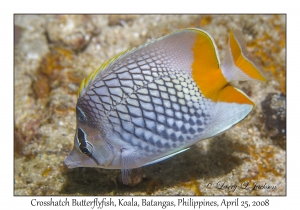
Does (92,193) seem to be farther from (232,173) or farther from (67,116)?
(232,173)

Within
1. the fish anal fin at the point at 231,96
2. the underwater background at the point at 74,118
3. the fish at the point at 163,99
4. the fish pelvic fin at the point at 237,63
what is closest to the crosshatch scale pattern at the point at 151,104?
the fish at the point at 163,99

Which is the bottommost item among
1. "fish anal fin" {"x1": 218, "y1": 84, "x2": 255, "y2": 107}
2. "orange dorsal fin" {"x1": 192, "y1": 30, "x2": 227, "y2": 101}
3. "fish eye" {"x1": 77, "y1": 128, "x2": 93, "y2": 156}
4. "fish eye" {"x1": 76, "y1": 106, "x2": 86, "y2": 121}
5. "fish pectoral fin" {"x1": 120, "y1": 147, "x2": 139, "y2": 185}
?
"fish pectoral fin" {"x1": 120, "y1": 147, "x2": 139, "y2": 185}

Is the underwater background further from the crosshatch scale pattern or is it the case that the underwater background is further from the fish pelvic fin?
the crosshatch scale pattern

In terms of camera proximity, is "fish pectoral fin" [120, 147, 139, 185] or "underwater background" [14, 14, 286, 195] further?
"underwater background" [14, 14, 286, 195]

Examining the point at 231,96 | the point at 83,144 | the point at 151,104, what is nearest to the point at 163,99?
the point at 151,104

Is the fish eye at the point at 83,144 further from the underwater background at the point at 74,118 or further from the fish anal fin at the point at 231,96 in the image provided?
the fish anal fin at the point at 231,96

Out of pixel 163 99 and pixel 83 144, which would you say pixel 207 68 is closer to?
pixel 163 99

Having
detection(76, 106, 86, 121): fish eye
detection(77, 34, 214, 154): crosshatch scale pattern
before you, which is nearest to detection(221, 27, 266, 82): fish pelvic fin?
detection(77, 34, 214, 154): crosshatch scale pattern
